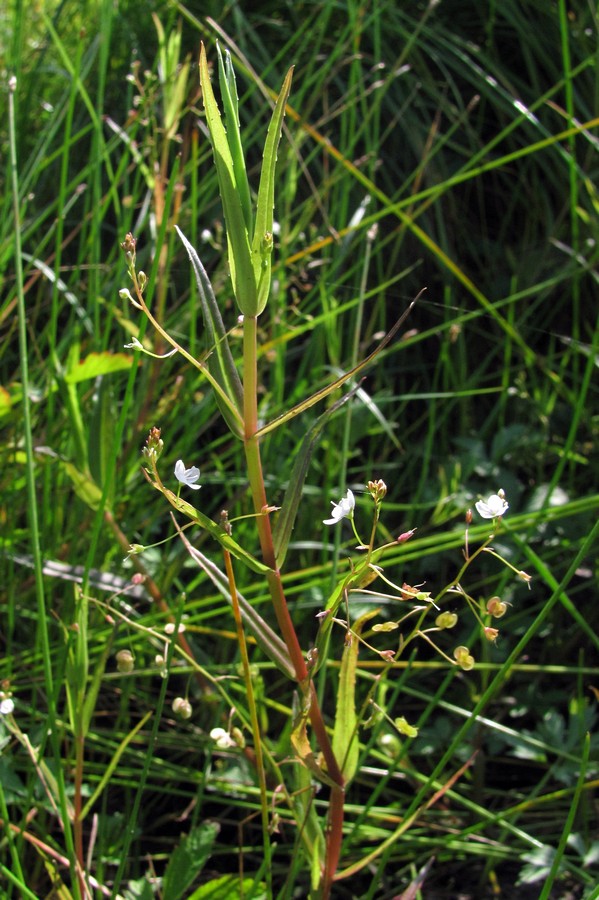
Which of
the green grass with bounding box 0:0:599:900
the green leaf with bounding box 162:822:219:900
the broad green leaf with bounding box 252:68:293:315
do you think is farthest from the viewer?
the green grass with bounding box 0:0:599:900

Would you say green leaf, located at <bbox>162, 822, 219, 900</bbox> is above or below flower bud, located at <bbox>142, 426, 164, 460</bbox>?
below

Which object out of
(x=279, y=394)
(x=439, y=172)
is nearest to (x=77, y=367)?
(x=279, y=394)

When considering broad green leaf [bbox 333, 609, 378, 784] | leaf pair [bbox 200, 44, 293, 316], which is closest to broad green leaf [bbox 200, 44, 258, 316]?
leaf pair [bbox 200, 44, 293, 316]

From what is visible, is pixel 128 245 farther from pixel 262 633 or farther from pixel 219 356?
pixel 262 633

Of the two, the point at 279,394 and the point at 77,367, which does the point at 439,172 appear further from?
the point at 77,367

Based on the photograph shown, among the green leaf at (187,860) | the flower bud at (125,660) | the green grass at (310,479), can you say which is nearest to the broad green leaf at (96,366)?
the green grass at (310,479)

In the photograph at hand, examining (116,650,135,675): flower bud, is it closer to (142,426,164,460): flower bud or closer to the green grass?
the green grass

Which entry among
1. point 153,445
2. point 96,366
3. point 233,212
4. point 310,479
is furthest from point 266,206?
point 310,479
